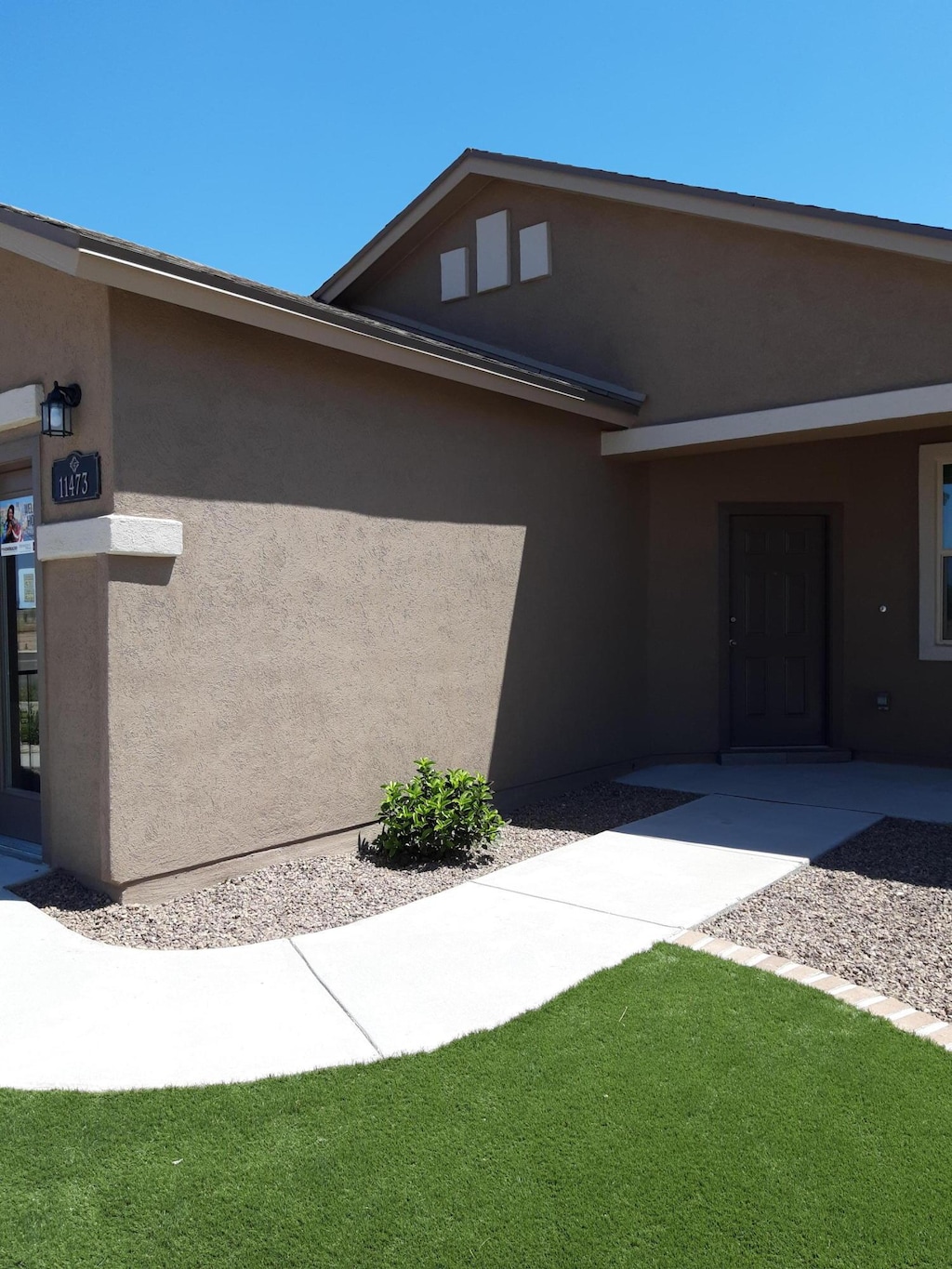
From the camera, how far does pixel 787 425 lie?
776 cm

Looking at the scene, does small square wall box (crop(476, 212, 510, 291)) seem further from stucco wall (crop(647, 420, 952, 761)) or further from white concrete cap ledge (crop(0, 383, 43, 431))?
white concrete cap ledge (crop(0, 383, 43, 431))

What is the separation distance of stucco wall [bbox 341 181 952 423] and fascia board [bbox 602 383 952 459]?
0.39 ft

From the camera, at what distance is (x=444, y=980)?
14.4 feet

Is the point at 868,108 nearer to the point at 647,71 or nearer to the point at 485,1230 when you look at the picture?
the point at 647,71

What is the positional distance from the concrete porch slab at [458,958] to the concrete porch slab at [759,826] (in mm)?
1792

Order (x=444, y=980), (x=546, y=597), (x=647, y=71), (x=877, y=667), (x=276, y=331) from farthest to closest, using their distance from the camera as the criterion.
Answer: (x=647, y=71) < (x=877, y=667) < (x=546, y=597) < (x=276, y=331) < (x=444, y=980)

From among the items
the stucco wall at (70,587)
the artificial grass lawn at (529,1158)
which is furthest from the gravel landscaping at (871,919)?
the stucco wall at (70,587)

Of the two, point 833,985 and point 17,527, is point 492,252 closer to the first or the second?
point 17,527

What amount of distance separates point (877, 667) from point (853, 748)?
0.84 m

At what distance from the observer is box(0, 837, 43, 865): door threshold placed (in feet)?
19.9

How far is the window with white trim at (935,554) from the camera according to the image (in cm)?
892

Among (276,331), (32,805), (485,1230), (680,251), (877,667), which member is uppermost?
(680,251)

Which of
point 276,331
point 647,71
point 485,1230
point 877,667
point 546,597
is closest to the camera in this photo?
point 485,1230

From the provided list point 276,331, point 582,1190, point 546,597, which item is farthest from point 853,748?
point 582,1190
